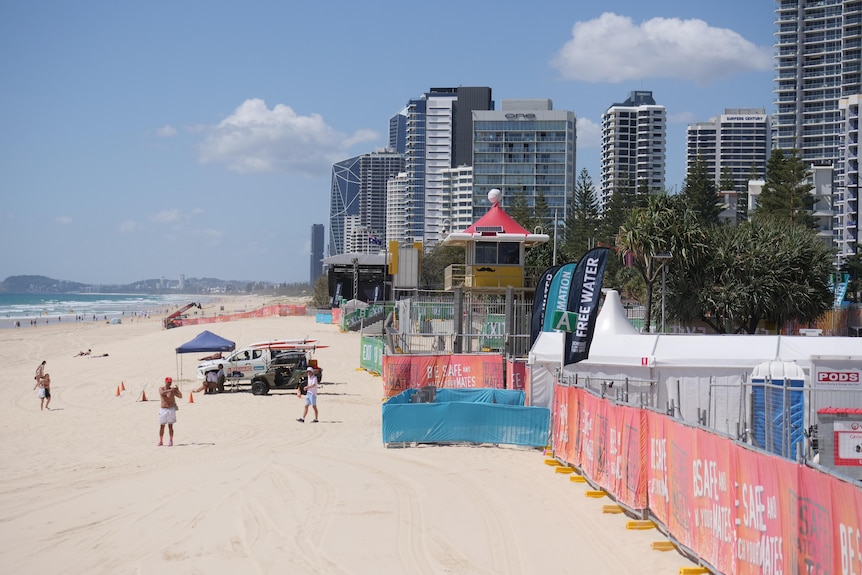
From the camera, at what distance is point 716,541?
9070 mm

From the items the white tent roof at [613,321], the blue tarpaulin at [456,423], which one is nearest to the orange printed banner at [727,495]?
the blue tarpaulin at [456,423]

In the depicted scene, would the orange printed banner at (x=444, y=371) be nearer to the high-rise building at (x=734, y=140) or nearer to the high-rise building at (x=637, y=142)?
the high-rise building at (x=637, y=142)

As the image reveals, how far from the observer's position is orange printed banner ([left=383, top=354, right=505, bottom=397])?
25078mm

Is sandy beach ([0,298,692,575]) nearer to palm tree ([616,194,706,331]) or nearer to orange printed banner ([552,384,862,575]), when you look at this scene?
orange printed banner ([552,384,862,575])

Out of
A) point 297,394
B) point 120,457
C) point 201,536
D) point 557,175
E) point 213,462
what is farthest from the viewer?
point 557,175

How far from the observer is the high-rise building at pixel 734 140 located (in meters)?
191

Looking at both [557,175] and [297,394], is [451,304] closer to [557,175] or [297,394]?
[297,394]

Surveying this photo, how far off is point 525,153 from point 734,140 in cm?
6374

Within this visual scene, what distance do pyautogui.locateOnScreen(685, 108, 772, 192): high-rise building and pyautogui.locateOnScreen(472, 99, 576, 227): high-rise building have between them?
161ft

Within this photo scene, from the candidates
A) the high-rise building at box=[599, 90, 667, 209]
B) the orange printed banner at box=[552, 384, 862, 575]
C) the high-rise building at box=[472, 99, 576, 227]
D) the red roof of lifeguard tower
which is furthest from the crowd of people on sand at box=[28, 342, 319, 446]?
the high-rise building at box=[599, 90, 667, 209]

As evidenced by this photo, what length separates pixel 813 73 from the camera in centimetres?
15462

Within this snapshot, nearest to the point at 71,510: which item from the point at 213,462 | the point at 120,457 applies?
the point at 213,462

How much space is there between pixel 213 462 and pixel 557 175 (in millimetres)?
142718

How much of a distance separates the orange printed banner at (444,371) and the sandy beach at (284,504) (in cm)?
146
